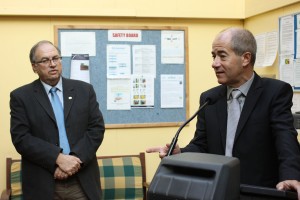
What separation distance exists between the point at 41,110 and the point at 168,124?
52.2 inches

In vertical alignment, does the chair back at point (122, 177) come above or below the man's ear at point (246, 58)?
below

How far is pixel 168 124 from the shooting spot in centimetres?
360

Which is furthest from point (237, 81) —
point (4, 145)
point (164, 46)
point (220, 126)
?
point (4, 145)

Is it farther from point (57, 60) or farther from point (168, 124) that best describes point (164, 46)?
point (57, 60)

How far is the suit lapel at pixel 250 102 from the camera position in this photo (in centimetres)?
168

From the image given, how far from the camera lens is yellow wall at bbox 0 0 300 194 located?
3322 millimetres

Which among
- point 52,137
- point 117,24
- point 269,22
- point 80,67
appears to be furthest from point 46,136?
point 269,22

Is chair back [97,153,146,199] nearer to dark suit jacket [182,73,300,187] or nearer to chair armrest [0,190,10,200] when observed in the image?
chair armrest [0,190,10,200]

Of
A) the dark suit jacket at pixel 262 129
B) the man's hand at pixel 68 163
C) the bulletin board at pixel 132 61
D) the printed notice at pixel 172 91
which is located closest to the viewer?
the dark suit jacket at pixel 262 129

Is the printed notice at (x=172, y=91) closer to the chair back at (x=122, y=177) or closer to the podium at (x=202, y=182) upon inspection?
the chair back at (x=122, y=177)

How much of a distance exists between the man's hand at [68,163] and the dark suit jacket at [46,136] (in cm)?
3

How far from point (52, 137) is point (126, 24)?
135 centimetres

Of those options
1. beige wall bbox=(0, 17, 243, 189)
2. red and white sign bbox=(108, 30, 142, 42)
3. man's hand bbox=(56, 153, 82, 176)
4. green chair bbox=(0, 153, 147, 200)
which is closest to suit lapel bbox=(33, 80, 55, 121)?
man's hand bbox=(56, 153, 82, 176)

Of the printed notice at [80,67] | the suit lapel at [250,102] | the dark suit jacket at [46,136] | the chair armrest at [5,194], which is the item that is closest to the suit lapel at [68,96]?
the dark suit jacket at [46,136]
